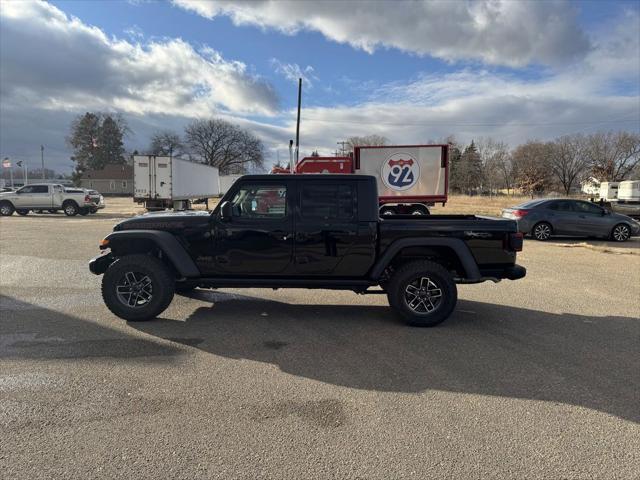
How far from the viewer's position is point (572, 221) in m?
14.1

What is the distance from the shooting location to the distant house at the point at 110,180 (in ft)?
275

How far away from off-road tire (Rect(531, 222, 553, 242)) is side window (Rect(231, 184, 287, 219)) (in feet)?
38.3

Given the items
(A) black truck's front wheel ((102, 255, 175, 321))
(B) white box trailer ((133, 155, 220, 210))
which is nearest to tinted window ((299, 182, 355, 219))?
(A) black truck's front wheel ((102, 255, 175, 321))

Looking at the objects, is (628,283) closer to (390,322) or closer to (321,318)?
(390,322)

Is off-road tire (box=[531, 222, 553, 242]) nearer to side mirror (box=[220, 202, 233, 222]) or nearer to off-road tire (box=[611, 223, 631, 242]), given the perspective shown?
off-road tire (box=[611, 223, 631, 242])

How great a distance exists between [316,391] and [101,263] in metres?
3.61

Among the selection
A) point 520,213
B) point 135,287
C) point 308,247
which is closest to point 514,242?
point 308,247

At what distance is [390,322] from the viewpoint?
18.1ft

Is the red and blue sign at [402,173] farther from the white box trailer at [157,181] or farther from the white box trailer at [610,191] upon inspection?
the white box trailer at [610,191]

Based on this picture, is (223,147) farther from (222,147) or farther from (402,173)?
(402,173)

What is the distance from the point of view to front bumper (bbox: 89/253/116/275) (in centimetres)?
557

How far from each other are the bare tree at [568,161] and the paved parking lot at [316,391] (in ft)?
277

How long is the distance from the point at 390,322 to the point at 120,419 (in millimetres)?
3386

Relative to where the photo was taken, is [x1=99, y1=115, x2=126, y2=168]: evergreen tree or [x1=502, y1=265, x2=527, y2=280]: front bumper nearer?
[x1=502, y1=265, x2=527, y2=280]: front bumper
